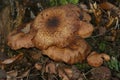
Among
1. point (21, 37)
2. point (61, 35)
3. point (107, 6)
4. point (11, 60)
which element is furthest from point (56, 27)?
point (107, 6)

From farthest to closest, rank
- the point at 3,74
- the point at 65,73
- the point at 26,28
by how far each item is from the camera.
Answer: the point at 26,28, the point at 3,74, the point at 65,73

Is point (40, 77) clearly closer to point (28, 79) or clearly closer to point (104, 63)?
point (28, 79)

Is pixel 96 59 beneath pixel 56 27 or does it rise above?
beneath

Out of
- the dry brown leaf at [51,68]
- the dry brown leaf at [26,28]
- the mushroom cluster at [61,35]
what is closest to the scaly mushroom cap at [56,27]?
the mushroom cluster at [61,35]

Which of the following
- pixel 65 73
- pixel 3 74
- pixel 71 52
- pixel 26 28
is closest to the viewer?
pixel 71 52

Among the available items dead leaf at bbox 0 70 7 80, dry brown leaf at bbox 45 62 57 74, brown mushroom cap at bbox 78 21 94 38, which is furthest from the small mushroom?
dead leaf at bbox 0 70 7 80

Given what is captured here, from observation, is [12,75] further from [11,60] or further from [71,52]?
[71,52]

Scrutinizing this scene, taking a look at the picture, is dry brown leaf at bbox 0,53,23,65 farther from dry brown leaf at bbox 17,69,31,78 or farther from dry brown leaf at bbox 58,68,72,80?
dry brown leaf at bbox 58,68,72,80

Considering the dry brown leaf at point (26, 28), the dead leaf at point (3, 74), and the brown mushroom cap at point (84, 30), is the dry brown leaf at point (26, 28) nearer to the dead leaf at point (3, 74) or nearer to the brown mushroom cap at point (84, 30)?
the dead leaf at point (3, 74)
